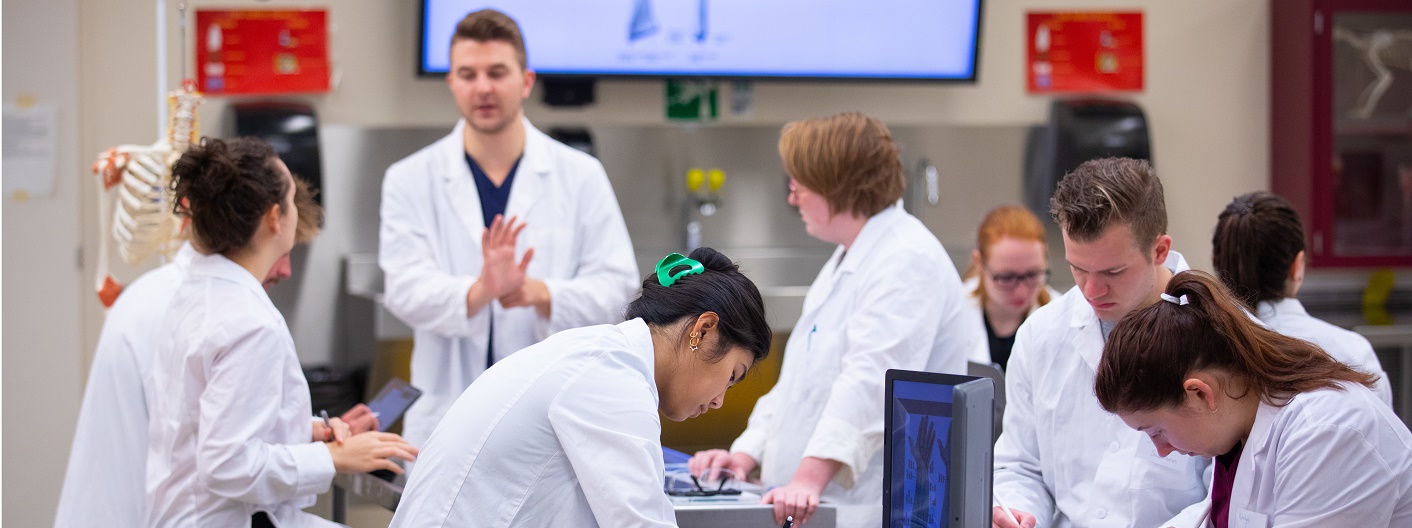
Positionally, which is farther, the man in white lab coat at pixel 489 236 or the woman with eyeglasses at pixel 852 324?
the man in white lab coat at pixel 489 236

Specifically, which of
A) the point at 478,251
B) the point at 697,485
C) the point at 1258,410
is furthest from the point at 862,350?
the point at 478,251

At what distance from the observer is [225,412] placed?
188 cm

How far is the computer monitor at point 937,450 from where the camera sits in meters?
1.39

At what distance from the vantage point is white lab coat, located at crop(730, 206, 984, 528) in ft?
6.87

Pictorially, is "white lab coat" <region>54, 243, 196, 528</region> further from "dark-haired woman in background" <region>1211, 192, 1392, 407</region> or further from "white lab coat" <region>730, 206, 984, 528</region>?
"dark-haired woman in background" <region>1211, 192, 1392, 407</region>

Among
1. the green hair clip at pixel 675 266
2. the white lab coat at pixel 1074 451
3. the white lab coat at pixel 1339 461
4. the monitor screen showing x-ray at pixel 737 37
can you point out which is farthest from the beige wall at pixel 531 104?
the white lab coat at pixel 1339 461

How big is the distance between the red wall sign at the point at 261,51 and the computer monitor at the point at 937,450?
3032 mm

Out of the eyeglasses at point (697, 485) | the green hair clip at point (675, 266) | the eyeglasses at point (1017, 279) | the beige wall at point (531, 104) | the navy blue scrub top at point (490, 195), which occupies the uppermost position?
the beige wall at point (531, 104)

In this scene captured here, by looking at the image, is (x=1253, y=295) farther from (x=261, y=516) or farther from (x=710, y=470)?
(x=261, y=516)

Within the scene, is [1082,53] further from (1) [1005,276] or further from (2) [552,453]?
(2) [552,453]

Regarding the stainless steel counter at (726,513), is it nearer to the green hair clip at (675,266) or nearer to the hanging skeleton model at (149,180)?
the green hair clip at (675,266)

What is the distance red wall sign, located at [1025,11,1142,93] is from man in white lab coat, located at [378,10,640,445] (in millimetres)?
2130

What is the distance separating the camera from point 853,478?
6.82 ft

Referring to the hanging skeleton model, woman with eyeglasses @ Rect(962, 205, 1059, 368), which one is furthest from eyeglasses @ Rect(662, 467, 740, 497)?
the hanging skeleton model
